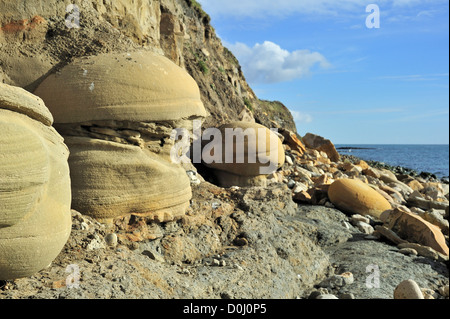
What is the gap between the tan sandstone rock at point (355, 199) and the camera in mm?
9000

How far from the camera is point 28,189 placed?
3141 millimetres

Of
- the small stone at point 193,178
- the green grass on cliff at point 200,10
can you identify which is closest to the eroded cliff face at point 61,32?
the small stone at point 193,178

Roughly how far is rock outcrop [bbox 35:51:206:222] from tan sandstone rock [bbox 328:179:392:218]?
190 inches

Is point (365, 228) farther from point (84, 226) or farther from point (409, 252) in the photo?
point (84, 226)

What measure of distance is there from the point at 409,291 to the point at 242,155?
165 inches

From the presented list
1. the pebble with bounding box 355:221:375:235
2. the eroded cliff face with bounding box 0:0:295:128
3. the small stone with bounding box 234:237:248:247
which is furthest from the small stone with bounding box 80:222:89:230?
the pebble with bounding box 355:221:375:235

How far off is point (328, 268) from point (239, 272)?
2.05 metres

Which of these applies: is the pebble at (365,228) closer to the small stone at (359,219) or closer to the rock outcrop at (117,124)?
the small stone at (359,219)

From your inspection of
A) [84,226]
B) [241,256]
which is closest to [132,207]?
[84,226]

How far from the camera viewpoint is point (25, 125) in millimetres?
3309

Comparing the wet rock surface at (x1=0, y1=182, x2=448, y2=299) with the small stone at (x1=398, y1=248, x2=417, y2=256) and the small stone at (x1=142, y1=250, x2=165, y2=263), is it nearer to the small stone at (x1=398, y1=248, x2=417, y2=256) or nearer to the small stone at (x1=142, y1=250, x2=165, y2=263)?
the small stone at (x1=142, y1=250, x2=165, y2=263)

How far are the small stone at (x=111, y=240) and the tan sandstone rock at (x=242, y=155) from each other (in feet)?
14.3

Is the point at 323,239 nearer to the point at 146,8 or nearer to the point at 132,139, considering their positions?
the point at 132,139

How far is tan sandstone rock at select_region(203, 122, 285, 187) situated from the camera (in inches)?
340
